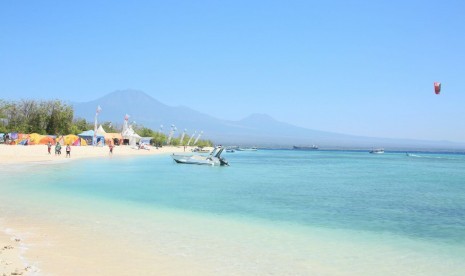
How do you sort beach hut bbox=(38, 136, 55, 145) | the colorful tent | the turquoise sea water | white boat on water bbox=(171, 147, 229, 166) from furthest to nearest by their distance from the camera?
beach hut bbox=(38, 136, 55, 145) < the colorful tent < white boat on water bbox=(171, 147, 229, 166) < the turquoise sea water

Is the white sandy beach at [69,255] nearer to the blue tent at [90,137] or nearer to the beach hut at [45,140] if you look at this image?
the beach hut at [45,140]

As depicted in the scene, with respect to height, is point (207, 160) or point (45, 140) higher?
point (45, 140)

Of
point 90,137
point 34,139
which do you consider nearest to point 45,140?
point 34,139

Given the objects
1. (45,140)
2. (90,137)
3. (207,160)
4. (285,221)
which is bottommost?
(285,221)

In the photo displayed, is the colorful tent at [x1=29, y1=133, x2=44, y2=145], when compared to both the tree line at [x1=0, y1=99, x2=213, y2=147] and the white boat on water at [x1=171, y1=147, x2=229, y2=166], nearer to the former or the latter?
the tree line at [x1=0, y1=99, x2=213, y2=147]

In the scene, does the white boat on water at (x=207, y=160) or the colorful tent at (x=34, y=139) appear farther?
the colorful tent at (x=34, y=139)

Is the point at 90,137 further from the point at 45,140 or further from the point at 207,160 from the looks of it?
the point at 207,160

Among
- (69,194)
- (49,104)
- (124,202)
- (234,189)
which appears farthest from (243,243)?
(49,104)

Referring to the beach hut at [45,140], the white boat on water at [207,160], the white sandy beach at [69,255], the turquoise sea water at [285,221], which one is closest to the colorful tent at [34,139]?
the beach hut at [45,140]

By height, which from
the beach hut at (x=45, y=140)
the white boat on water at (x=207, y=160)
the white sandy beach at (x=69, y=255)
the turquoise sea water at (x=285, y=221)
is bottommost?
the turquoise sea water at (x=285, y=221)

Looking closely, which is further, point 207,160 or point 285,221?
point 207,160

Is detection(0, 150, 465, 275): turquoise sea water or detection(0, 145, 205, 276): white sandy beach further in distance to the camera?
detection(0, 150, 465, 275): turquoise sea water

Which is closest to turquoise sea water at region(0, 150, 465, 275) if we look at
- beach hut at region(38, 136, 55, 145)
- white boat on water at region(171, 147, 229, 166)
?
white boat on water at region(171, 147, 229, 166)

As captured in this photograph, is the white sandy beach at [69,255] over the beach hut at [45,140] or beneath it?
beneath
